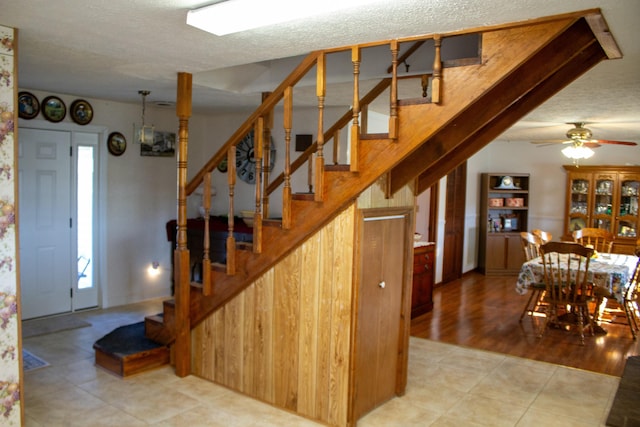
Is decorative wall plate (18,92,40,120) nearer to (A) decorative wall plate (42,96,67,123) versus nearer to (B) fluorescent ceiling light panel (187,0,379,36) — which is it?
(A) decorative wall plate (42,96,67,123)

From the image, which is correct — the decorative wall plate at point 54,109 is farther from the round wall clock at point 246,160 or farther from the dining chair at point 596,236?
the dining chair at point 596,236

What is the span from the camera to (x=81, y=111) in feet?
18.7

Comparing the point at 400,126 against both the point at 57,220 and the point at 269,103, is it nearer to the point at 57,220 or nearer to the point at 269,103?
the point at 269,103

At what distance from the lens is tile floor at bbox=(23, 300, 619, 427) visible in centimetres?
351

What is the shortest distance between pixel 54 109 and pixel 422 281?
14.6 ft

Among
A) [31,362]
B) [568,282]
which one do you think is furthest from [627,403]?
[31,362]

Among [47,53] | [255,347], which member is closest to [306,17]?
[47,53]

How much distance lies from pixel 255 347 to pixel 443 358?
6.18ft

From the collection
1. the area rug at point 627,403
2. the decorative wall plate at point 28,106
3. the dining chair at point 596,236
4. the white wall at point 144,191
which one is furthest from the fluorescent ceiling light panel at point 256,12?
the dining chair at point 596,236

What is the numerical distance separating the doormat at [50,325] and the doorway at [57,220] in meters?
0.12

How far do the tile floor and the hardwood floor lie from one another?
0.29 metres

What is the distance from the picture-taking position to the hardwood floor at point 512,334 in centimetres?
493

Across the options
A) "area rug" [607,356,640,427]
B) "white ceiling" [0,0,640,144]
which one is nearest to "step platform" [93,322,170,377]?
"white ceiling" [0,0,640,144]

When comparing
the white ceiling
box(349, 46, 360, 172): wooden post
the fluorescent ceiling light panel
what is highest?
the white ceiling
